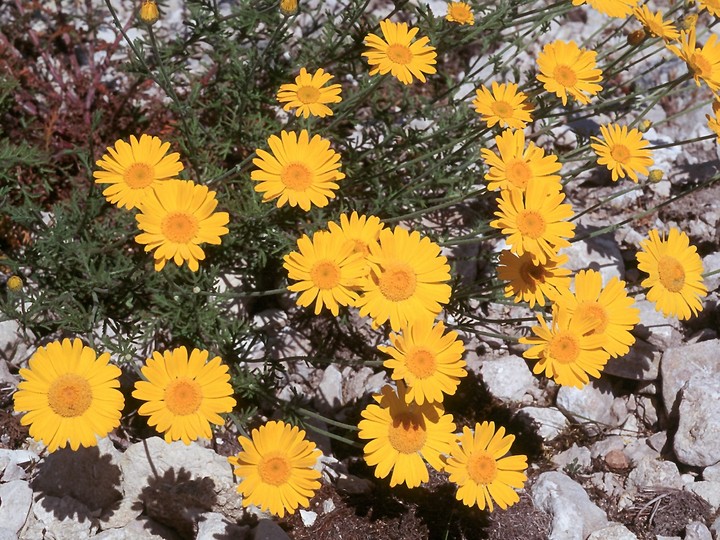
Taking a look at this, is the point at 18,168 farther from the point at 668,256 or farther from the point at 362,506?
the point at 668,256

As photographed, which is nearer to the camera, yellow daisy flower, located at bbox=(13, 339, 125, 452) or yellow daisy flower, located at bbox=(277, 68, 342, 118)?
yellow daisy flower, located at bbox=(13, 339, 125, 452)

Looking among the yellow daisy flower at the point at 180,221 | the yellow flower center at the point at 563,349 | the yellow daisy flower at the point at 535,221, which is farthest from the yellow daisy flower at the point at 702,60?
the yellow daisy flower at the point at 180,221

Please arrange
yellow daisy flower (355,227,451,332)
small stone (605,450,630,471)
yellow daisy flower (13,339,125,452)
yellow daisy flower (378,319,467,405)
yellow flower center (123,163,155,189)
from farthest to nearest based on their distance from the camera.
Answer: small stone (605,450,630,471), yellow flower center (123,163,155,189), yellow daisy flower (355,227,451,332), yellow daisy flower (378,319,467,405), yellow daisy flower (13,339,125,452)

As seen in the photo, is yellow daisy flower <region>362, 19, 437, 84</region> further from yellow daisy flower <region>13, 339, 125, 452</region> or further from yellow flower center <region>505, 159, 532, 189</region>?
yellow daisy flower <region>13, 339, 125, 452</region>

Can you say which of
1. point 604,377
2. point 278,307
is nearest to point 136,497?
point 278,307

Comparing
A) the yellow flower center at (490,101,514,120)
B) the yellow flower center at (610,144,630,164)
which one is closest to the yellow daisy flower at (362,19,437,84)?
the yellow flower center at (490,101,514,120)

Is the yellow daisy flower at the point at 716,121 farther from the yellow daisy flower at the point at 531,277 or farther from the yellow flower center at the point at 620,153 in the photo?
the yellow daisy flower at the point at 531,277

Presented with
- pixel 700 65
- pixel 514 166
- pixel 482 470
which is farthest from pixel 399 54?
pixel 482 470
